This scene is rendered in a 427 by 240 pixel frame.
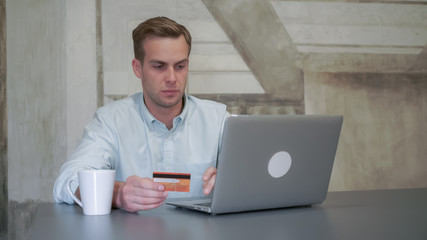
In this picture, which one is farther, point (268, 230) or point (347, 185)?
point (347, 185)

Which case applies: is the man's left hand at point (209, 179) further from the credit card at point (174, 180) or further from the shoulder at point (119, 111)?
the shoulder at point (119, 111)

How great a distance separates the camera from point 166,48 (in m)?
1.88

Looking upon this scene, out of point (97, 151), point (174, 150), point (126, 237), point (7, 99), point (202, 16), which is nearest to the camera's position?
point (126, 237)

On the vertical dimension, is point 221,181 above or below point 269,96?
below

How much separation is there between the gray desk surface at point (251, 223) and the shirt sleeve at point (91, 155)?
12cm

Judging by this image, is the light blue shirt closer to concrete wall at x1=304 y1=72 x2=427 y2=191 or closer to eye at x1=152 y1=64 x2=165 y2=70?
eye at x1=152 y1=64 x2=165 y2=70

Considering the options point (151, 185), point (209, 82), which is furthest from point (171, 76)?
point (209, 82)

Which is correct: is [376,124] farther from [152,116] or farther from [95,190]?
[95,190]

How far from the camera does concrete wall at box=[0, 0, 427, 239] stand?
109 inches

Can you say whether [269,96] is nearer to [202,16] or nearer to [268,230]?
[202,16]

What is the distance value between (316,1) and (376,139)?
105cm

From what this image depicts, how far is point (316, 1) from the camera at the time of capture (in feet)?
10.3

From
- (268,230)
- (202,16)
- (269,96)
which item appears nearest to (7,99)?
(202,16)

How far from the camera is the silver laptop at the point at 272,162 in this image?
1.03m
